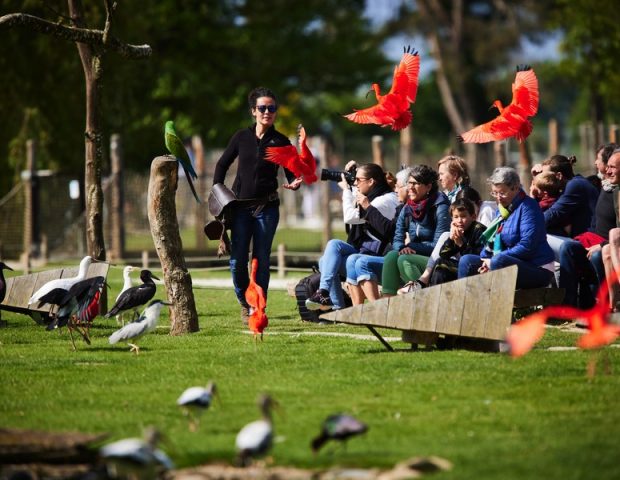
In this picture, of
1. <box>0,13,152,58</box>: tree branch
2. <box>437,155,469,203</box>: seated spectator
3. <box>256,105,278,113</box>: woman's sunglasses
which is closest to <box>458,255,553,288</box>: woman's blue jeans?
<box>437,155,469,203</box>: seated spectator

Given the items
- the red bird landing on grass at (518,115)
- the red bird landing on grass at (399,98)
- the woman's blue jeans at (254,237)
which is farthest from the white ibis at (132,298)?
the red bird landing on grass at (518,115)

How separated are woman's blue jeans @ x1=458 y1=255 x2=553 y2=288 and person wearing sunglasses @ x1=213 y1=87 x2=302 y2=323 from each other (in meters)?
2.16

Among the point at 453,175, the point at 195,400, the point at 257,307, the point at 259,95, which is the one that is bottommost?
the point at 195,400

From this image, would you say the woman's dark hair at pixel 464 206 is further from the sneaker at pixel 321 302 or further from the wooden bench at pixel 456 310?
the sneaker at pixel 321 302

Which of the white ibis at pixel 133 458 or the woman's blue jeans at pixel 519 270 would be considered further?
the woman's blue jeans at pixel 519 270

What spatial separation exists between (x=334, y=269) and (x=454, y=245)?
1.58 m

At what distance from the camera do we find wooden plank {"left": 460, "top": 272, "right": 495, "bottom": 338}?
9.68m

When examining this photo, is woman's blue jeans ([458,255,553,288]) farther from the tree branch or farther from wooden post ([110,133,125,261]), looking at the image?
wooden post ([110,133,125,261])

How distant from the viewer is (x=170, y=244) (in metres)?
12.3

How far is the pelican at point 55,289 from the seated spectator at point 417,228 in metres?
2.88

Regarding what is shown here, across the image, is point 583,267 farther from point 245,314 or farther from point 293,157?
point 245,314

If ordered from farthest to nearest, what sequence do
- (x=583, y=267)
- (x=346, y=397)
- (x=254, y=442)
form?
1. (x=583, y=267)
2. (x=346, y=397)
3. (x=254, y=442)

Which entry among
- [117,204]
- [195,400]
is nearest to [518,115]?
[195,400]

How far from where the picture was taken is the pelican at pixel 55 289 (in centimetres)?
1164
